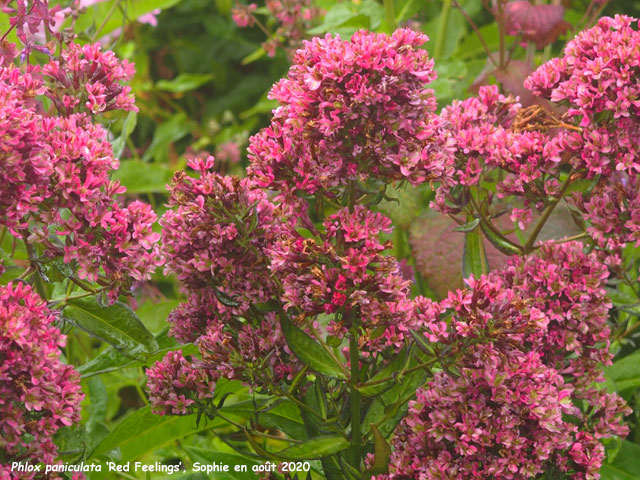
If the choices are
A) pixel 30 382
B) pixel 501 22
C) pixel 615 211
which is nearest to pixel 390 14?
pixel 501 22

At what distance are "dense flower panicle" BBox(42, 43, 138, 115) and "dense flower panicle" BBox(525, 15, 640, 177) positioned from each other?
1.99 ft

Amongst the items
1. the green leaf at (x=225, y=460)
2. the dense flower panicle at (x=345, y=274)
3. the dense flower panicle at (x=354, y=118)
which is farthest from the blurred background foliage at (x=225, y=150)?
the dense flower panicle at (x=354, y=118)

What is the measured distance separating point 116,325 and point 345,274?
37 cm

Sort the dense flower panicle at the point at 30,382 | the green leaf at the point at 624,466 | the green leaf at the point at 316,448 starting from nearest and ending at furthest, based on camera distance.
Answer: the dense flower panicle at the point at 30,382
the green leaf at the point at 316,448
the green leaf at the point at 624,466

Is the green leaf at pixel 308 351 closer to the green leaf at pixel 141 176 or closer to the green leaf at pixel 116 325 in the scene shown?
the green leaf at pixel 116 325

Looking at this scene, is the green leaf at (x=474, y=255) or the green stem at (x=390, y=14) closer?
the green leaf at (x=474, y=255)

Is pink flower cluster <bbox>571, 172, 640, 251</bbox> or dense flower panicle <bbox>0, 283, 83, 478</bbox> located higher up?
pink flower cluster <bbox>571, 172, 640, 251</bbox>

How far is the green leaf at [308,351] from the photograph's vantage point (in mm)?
1020

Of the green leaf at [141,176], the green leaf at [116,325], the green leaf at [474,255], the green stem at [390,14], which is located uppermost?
the green stem at [390,14]

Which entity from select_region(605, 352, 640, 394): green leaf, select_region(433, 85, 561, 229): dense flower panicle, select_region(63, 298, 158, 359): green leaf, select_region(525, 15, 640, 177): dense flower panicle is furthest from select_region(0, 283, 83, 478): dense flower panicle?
select_region(605, 352, 640, 394): green leaf

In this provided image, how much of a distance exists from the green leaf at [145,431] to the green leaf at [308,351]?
311 millimetres

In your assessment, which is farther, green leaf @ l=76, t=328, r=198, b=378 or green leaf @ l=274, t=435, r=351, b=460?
green leaf @ l=76, t=328, r=198, b=378

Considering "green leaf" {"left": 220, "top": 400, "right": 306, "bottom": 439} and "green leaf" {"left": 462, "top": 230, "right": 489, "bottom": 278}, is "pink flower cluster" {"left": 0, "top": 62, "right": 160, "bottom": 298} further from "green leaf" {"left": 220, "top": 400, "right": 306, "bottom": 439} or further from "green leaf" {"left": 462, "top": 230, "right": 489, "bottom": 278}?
"green leaf" {"left": 462, "top": 230, "right": 489, "bottom": 278}

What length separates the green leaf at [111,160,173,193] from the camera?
1979 mm
